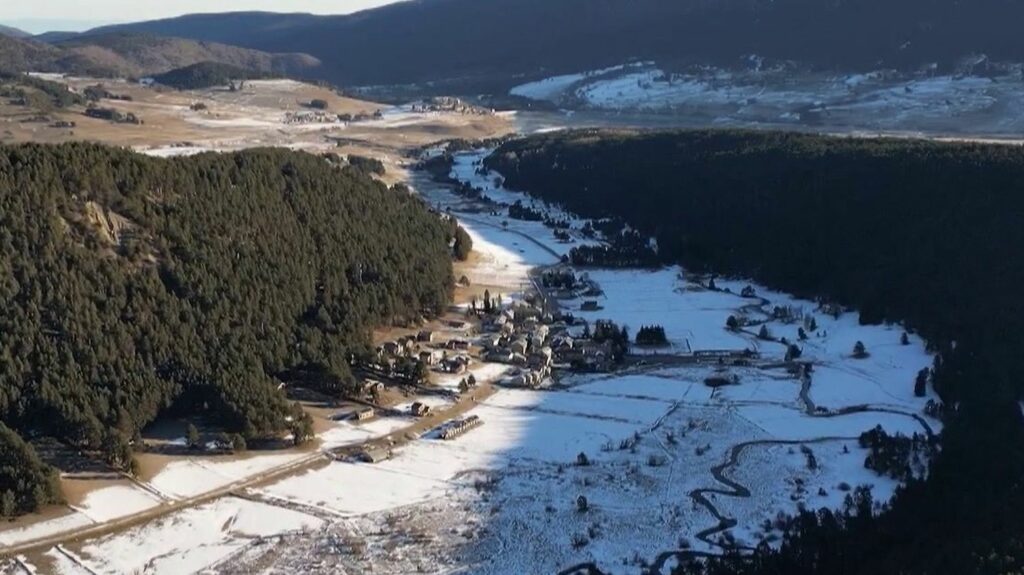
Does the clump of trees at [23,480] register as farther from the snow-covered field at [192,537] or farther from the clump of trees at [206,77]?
the clump of trees at [206,77]

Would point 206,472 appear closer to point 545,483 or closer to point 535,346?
point 545,483

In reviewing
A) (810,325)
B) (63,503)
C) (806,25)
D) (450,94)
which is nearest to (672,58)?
(806,25)

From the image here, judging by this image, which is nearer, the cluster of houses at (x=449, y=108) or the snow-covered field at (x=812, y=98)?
the snow-covered field at (x=812, y=98)

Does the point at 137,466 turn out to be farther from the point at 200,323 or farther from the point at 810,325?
the point at 810,325

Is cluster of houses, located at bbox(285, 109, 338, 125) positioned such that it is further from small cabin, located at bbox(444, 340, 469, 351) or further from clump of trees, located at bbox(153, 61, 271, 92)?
small cabin, located at bbox(444, 340, 469, 351)

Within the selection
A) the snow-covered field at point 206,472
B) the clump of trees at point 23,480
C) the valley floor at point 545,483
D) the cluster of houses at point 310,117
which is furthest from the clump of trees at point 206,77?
the clump of trees at point 23,480

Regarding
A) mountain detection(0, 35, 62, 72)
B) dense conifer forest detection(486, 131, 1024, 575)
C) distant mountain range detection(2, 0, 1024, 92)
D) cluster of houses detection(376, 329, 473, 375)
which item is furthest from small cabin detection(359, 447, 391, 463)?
mountain detection(0, 35, 62, 72)

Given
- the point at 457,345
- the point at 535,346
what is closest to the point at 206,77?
the point at 457,345
